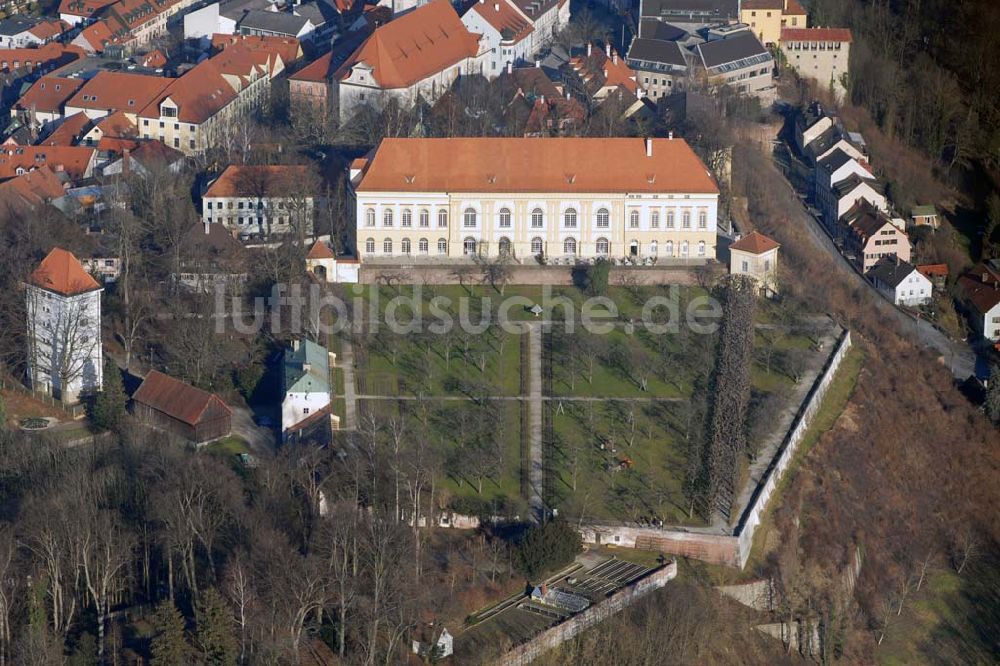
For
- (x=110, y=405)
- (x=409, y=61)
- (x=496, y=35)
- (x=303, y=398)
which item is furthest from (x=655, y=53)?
(x=110, y=405)

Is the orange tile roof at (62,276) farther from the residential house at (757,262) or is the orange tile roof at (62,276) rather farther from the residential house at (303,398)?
the residential house at (757,262)

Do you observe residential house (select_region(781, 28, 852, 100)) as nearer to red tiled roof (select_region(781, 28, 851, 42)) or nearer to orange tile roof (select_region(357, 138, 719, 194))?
red tiled roof (select_region(781, 28, 851, 42))

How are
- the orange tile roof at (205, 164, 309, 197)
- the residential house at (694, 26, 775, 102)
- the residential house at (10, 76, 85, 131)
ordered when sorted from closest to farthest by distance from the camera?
the orange tile roof at (205, 164, 309, 197) < the residential house at (10, 76, 85, 131) < the residential house at (694, 26, 775, 102)

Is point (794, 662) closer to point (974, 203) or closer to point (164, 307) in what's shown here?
point (164, 307)

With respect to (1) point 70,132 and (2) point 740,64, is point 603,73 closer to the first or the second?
(2) point 740,64

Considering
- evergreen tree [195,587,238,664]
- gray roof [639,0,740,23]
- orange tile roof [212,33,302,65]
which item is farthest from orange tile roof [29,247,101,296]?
gray roof [639,0,740,23]

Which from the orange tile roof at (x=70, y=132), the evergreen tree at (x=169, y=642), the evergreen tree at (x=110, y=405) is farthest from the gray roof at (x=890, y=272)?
the evergreen tree at (x=169, y=642)
